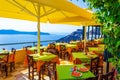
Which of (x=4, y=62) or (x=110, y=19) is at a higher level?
(x=110, y=19)

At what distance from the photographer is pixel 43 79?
6488 millimetres

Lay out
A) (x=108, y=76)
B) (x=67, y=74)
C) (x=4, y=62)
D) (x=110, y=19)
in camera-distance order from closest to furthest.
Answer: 1. (x=110, y=19)
2. (x=108, y=76)
3. (x=67, y=74)
4. (x=4, y=62)

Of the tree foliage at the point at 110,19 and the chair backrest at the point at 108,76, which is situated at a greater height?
the tree foliage at the point at 110,19

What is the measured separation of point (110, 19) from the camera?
228 cm

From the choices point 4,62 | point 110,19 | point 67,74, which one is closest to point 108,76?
point 67,74

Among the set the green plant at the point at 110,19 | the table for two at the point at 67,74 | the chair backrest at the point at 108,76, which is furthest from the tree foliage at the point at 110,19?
the table for two at the point at 67,74

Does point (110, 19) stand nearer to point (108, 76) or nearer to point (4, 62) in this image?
point (108, 76)

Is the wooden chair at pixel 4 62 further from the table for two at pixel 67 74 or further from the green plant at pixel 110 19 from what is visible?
the green plant at pixel 110 19

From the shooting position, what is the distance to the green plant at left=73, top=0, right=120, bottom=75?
2232mm

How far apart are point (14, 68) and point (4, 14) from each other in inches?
87.8

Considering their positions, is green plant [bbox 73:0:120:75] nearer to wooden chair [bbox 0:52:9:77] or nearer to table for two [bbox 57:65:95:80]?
table for two [bbox 57:65:95:80]

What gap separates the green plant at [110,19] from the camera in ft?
7.32

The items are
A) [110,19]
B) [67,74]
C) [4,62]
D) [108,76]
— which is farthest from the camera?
[4,62]

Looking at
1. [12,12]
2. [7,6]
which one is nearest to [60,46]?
[12,12]
